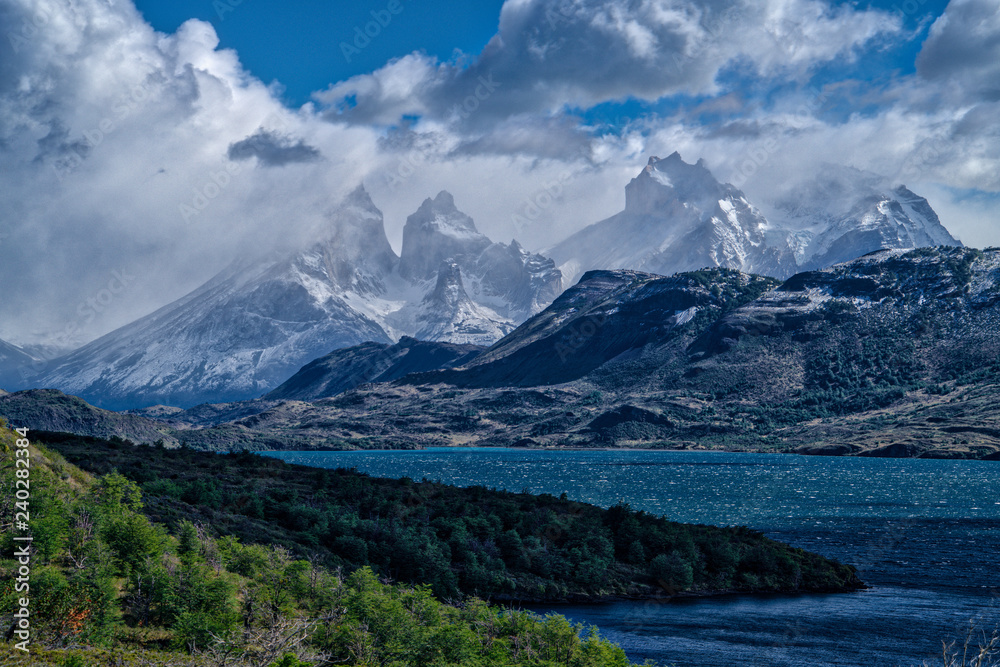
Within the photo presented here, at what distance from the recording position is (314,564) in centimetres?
7031

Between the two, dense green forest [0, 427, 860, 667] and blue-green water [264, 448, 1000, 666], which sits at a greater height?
dense green forest [0, 427, 860, 667]

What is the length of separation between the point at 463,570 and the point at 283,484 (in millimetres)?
35433

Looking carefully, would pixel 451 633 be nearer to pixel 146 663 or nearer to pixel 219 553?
pixel 146 663

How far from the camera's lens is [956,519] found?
12556 cm

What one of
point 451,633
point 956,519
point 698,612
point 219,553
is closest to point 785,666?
point 698,612

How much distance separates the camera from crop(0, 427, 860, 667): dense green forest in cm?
3984

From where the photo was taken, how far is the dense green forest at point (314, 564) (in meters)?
39.8

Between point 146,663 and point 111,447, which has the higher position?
point 111,447
